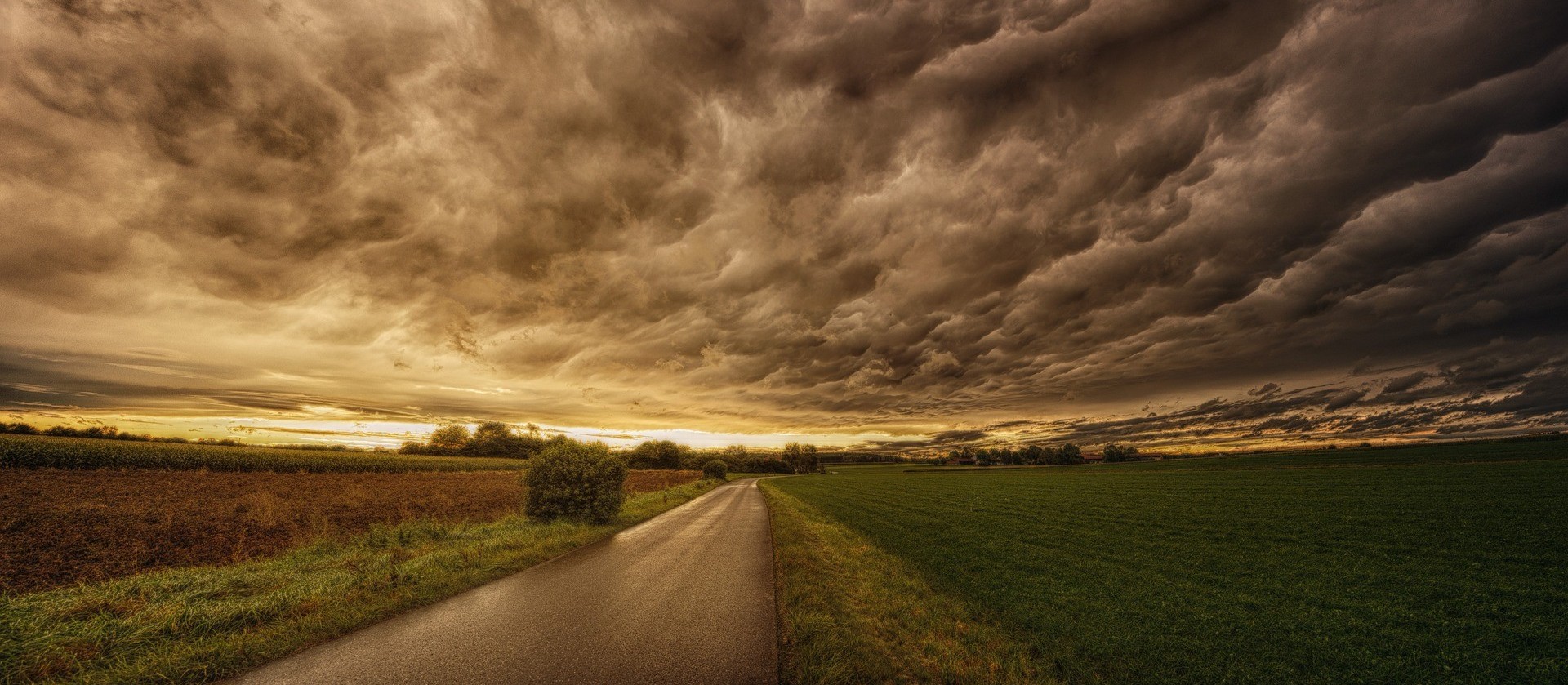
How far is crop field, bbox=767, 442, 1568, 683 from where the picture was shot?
25.1ft

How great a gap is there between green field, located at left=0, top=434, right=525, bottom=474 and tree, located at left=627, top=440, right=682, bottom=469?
217ft

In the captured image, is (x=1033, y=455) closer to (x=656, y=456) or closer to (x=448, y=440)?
(x=656, y=456)

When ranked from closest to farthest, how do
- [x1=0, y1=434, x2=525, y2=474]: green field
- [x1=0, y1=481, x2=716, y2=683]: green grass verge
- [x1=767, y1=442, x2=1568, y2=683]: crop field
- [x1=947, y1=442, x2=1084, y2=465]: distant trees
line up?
[x1=0, y1=481, x2=716, y2=683]: green grass verge < [x1=767, y1=442, x2=1568, y2=683]: crop field < [x1=0, y1=434, x2=525, y2=474]: green field < [x1=947, y1=442, x2=1084, y2=465]: distant trees

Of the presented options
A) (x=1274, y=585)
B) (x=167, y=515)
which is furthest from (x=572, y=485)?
(x=1274, y=585)

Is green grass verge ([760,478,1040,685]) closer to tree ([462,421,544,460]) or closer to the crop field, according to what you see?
the crop field

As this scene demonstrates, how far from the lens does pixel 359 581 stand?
405 inches

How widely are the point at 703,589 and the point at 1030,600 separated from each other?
760 cm

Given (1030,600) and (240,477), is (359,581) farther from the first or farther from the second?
(240,477)

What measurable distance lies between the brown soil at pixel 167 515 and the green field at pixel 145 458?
240 cm

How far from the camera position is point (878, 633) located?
28.2 feet

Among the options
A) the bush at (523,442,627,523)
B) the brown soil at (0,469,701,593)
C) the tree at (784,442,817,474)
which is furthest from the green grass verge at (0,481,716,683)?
the tree at (784,442,817,474)

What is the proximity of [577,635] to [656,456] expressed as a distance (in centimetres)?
12024

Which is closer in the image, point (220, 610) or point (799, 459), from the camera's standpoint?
point (220, 610)

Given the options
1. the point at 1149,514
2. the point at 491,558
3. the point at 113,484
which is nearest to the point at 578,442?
the point at 491,558
